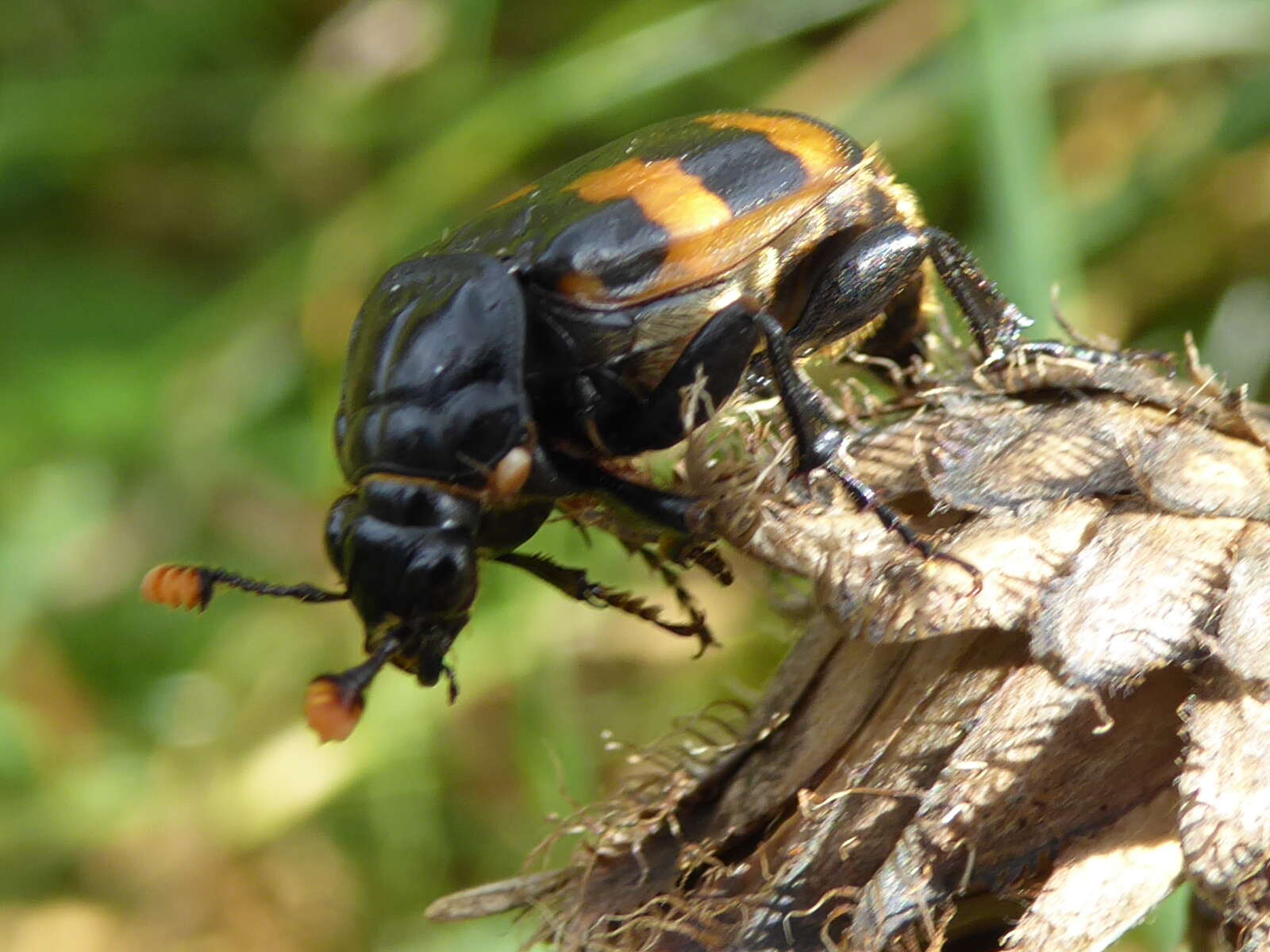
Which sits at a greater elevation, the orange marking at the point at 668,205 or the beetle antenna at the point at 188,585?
the orange marking at the point at 668,205

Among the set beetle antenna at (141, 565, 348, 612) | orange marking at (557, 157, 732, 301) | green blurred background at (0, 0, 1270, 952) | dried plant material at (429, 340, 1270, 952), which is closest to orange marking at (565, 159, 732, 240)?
orange marking at (557, 157, 732, 301)

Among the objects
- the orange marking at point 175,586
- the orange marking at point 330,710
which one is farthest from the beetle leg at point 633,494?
the orange marking at point 175,586

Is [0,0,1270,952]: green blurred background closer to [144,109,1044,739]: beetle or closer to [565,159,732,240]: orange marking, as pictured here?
[144,109,1044,739]: beetle

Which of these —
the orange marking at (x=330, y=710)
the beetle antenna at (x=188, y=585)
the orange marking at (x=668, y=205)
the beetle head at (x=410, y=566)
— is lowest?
the orange marking at (x=330, y=710)

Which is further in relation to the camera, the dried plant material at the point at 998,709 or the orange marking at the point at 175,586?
the orange marking at the point at 175,586

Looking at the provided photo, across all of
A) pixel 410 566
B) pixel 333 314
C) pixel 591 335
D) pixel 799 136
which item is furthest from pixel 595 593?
pixel 333 314

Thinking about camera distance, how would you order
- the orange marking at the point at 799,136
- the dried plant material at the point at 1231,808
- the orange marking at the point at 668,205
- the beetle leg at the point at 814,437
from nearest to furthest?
the dried plant material at the point at 1231,808
the beetle leg at the point at 814,437
the orange marking at the point at 668,205
the orange marking at the point at 799,136

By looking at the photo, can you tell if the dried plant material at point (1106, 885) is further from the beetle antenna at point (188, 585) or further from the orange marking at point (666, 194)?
the beetle antenna at point (188, 585)
